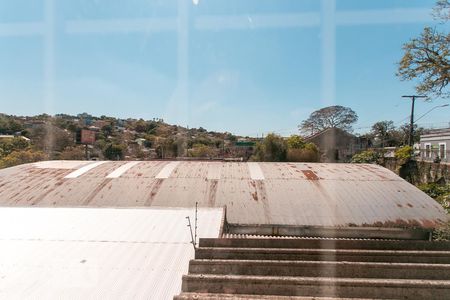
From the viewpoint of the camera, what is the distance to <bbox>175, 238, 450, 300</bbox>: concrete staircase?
12.2ft

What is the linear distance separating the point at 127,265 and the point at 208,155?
37.4 metres

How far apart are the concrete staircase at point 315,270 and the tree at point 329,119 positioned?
53592mm

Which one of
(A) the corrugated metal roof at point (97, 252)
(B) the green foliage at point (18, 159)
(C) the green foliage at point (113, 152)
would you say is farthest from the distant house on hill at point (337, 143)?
(A) the corrugated metal roof at point (97, 252)

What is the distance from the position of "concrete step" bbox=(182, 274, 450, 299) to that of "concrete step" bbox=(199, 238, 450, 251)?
3.96 feet

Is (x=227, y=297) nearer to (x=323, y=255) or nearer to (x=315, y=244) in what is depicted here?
(x=323, y=255)

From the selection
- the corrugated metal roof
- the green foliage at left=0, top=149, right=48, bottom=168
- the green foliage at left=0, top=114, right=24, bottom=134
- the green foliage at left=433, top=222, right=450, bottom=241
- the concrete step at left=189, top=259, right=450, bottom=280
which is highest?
the green foliage at left=0, top=114, right=24, bottom=134

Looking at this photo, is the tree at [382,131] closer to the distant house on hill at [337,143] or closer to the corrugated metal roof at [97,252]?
the distant house on hill at [337,143]

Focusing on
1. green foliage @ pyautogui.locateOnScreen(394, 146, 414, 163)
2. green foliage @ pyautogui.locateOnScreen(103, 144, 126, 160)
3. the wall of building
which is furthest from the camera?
green foliage @ pyautogui.locateOnScreen(103, 144, 126, 160)

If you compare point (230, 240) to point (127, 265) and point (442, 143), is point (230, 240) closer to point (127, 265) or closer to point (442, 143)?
point (127, 265)

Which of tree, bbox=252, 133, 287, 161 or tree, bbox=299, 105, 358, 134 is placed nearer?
tree, bbox=252, 133, 287, 161

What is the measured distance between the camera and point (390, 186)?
12.2 m

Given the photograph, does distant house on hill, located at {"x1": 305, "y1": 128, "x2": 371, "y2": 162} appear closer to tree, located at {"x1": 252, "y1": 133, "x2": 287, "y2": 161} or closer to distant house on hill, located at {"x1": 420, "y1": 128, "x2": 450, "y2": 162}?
tree, located at {"x1": 252, "y1": 133, "x2": 287, "y2": 161}

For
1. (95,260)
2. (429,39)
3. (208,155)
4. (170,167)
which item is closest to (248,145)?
(208,155)

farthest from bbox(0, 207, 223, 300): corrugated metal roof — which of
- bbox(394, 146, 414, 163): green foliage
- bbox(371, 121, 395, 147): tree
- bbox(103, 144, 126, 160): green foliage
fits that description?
bbox(371, 121, 395, 147): tree
